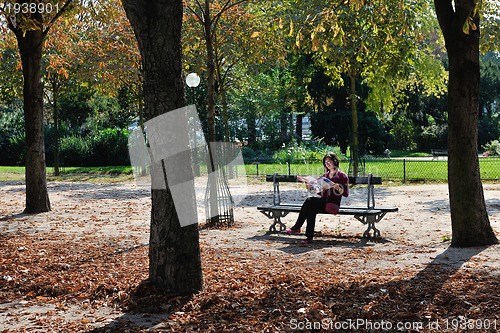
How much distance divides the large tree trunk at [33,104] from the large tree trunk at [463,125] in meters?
9.07

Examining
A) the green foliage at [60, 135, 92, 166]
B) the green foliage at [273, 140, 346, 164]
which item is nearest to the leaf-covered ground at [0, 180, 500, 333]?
the green foliage at [273, 140, 346, 164]

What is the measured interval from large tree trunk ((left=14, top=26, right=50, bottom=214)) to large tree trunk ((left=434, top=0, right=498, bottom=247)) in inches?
357

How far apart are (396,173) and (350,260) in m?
17.1

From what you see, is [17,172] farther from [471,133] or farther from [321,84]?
[471,133]

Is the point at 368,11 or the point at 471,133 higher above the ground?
the point at 368,11

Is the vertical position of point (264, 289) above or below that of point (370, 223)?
below

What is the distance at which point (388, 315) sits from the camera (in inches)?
215

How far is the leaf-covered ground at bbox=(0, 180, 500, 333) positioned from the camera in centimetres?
545

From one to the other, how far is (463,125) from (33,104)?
372 inches

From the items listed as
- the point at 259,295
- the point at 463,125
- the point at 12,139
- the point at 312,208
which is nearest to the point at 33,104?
the point at 312,208

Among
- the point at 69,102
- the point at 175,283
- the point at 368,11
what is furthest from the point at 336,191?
the point at 69,102

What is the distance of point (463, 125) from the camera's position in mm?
8641

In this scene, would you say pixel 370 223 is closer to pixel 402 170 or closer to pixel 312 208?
pixel 312 208

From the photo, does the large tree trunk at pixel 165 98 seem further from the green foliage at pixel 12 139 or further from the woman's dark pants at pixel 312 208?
the green foliage at pixel 12 139
